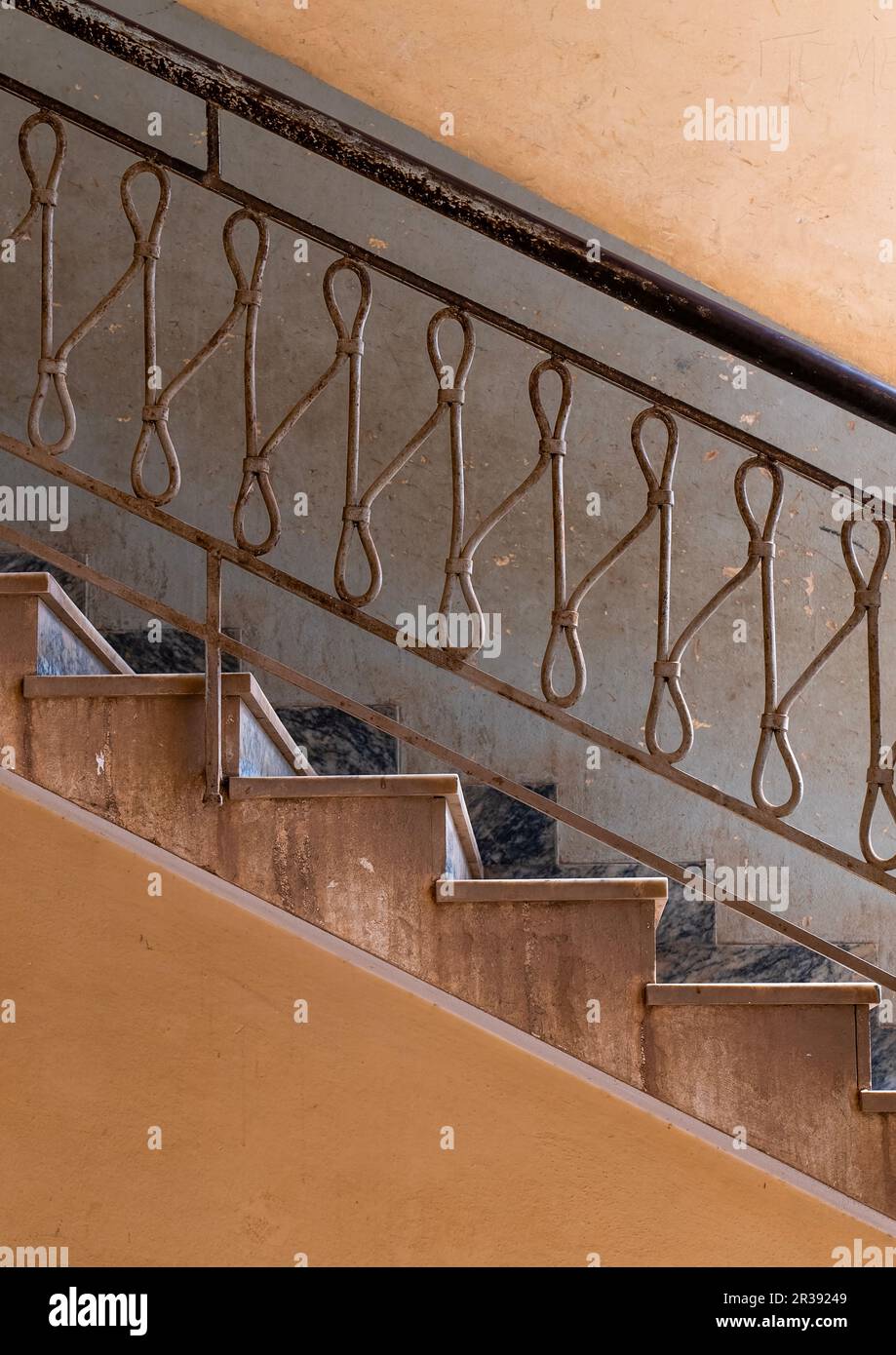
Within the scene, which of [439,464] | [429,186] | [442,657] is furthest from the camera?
[439,464]

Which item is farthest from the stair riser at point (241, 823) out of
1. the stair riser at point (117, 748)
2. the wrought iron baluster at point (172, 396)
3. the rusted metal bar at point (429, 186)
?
the rusted metal bar at point (429, 186)

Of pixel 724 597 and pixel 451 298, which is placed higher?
pixel 451 298

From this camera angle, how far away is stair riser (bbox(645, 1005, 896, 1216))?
6.17 feet

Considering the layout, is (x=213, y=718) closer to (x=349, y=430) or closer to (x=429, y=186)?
(x=349, y=430)

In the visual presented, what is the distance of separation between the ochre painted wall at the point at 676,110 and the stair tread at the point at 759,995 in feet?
3.14

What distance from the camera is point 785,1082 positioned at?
1.91 metres

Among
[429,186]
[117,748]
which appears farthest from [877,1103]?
[429,186]

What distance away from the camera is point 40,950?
1925 mm

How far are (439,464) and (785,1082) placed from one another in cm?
227

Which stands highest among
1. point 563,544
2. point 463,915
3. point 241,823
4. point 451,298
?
point 451,298

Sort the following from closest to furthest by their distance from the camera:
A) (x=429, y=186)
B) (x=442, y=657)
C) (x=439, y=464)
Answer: (x=429, y=186) → (x=442, y=657) → (x=439, y=464)

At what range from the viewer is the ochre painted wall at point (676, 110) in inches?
79.4

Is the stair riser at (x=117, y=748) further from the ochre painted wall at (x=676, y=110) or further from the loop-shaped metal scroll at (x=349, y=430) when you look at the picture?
the ochre painted wall at (x=676, y=110)
